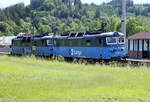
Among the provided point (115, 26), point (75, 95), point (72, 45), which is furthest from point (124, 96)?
point (115, 26)

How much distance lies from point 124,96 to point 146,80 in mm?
5194

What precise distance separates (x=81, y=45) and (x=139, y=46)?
8027 millimetres

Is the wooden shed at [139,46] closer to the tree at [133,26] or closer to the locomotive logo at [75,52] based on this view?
the locomotive logo at [75,52]

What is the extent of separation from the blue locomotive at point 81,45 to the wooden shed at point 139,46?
5.81 meters

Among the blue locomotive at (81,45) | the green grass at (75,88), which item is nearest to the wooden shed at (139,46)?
the blue locomotive at (81,45)

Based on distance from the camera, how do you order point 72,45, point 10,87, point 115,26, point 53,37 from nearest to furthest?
point 10,87, point 72,45, point 53,37, point 115,26

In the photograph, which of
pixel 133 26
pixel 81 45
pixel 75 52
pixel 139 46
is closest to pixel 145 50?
pixel 139 46

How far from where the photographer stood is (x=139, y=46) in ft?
132

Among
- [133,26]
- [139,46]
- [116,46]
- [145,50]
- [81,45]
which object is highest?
[133,26]

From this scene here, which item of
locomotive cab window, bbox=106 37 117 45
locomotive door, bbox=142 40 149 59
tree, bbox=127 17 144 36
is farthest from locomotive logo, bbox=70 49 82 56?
tree, bbox=127 17 144 36

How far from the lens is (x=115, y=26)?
97375 mm

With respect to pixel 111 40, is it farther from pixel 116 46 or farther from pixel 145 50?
pixel 145 50

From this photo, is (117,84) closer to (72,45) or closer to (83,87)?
(83,87)

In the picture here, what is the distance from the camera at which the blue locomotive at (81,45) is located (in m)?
32.4
